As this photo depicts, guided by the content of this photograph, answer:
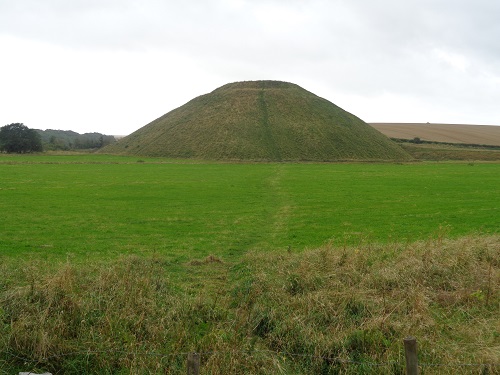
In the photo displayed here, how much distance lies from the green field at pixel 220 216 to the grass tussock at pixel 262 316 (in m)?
3.16

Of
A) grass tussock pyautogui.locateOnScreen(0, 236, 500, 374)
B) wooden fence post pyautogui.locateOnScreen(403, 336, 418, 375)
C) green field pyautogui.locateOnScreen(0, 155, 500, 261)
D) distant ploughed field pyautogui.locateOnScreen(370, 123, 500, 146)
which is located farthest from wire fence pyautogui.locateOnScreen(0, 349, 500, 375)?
distant ploughed field pyautogui.locateOnScreen(370, 123, 500, 146)

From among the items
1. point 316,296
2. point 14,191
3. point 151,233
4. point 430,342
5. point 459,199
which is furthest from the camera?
point 14,191

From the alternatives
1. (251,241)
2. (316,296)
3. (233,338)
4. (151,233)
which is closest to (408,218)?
(251,241)

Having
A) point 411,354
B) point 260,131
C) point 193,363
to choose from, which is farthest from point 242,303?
point 260,131

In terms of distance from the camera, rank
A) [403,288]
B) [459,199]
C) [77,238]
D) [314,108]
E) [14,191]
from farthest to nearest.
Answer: [314,108]
[14,191]
[459,199]
[77,238]
[403,288]

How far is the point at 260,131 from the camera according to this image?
372ft

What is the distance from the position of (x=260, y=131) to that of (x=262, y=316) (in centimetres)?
10522

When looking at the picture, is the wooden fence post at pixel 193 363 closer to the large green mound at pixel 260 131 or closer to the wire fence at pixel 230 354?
the wire fence at pixel 230 354

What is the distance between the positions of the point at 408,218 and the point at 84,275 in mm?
18154

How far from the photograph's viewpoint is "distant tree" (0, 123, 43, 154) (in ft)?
351

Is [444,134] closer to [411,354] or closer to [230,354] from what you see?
[230,354]

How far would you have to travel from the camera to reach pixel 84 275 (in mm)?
11680

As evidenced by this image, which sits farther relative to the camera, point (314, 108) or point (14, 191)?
point (314, 108)

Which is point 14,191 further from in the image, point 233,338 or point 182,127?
point 182,127
